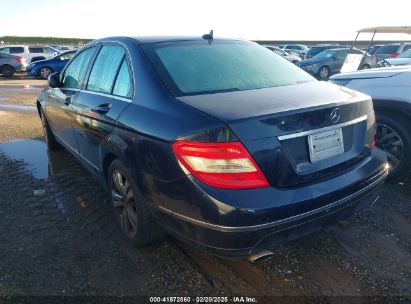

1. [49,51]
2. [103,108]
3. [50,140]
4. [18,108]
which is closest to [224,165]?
[103,108]

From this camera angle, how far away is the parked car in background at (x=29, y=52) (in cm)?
2236

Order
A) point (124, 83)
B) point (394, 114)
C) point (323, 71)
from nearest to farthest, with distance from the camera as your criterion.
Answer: point (124, 83) → point (394, 114) → point (323, 71)

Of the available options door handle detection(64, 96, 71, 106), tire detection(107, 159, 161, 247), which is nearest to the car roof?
door handle detection(64, 96, 71, 106)

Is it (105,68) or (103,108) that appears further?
(105,68)

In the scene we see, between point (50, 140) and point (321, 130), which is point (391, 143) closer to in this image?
point (321, 130)

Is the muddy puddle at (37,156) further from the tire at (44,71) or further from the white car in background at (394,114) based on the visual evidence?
the tire at (44,71)

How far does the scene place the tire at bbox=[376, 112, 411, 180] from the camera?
13.7ft

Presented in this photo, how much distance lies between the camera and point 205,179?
7.11 feet

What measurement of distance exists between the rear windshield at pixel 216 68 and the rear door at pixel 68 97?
50.5 inches

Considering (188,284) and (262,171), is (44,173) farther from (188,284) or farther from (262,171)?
(262,171)

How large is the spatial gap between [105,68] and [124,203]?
129 centimetres

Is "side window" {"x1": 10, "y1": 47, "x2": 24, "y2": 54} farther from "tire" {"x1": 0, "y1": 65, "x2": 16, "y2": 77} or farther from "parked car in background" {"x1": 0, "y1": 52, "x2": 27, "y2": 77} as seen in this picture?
"tire" {"x1": 0, "y1": 65, "x2": 16, "y2": 77}

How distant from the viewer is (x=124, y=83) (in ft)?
9.93

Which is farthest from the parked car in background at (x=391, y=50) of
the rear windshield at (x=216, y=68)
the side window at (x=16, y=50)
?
the side window at (x=16, y=50)
